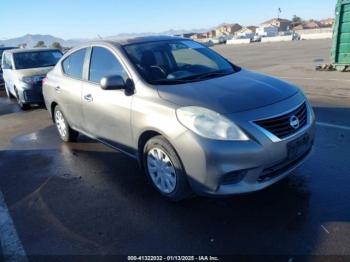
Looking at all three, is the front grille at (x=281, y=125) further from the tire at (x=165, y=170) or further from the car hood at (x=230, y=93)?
the tire at (x=165, y=170)

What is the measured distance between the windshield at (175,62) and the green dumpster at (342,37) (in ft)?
28.7

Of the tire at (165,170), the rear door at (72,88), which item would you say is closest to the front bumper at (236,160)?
the tire at (165,170)

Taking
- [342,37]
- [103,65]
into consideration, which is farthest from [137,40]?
[342,37]

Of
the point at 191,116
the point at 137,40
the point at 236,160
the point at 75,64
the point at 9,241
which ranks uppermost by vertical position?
the point at 137,40

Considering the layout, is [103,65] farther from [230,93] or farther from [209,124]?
[209,124]

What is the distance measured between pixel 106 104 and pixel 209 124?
1.72 m

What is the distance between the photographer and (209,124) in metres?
3.37

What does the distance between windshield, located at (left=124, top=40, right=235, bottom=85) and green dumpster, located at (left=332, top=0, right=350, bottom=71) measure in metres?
8.75

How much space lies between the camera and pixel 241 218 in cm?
355

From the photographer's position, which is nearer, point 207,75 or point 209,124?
point 209,124

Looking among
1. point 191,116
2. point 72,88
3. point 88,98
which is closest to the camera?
point 191,116

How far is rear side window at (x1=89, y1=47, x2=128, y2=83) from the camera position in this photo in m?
4.48

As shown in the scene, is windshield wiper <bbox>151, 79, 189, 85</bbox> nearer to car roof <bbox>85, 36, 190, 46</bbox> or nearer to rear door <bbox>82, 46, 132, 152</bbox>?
rear door <bbox>82, 46, 132, 152</bbox>

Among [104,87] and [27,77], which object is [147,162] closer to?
[104,87]
